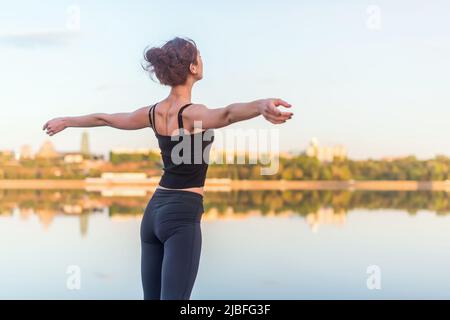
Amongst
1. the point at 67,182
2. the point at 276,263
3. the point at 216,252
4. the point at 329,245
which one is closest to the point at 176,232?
the point at 276,263

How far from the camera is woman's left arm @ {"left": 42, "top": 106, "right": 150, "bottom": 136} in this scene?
12.6 ft

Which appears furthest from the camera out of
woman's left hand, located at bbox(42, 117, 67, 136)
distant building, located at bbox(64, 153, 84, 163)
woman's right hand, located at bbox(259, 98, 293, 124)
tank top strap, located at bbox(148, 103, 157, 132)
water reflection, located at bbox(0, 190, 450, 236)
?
distant building, located at bbox(64, 153, 84, 163)

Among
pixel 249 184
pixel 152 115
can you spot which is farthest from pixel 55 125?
pixel 249 184

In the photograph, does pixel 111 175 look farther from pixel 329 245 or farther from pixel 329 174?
pixel 329 245

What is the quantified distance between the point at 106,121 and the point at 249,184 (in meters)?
64.8

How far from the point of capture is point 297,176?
7244 cm

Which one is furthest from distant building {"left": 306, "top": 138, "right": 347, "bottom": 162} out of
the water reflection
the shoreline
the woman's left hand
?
the woman's left hand

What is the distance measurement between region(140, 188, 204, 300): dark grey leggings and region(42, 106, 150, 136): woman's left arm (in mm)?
398

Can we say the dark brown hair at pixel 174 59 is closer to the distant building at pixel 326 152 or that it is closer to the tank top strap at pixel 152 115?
the tank top strap at pixel 152 115

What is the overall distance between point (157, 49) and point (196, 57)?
0.20 meters

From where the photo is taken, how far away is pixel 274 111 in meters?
3.15

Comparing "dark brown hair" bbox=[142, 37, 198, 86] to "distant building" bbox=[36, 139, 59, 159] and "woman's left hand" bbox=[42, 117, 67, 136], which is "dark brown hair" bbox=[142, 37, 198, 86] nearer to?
"woman's left hand" bbox=[42, 117, 67, 136]

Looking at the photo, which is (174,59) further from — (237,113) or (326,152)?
(326,152)

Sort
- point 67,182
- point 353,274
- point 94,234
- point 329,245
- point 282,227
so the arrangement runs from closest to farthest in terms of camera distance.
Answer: point 353,274 → point 329,245 → point 94,234 → point 282,227 → point 67,182
